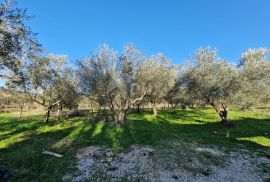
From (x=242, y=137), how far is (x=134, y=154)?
1564 cm

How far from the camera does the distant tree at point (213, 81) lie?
3325 centimetres

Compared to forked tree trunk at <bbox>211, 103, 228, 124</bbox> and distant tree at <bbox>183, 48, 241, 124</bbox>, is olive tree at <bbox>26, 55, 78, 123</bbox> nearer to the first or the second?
distant tree at <bbox>183, 48, 241, 124</bbox>

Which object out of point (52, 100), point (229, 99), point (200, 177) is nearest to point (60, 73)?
point (52, 100)

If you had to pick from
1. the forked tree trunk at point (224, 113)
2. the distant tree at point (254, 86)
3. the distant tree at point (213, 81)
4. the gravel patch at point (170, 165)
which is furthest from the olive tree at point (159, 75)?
the gravel patch at point (170, 165)

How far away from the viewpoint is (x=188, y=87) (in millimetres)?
40156

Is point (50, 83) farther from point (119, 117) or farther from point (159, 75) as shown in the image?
point (159, 75)

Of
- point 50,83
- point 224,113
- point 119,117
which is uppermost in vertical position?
point 50,83

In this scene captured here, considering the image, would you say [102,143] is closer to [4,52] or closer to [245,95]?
[4,52]

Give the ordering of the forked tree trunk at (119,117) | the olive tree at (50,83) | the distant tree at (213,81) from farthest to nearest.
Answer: the olive tree at (50,83) < the forked tree trunk at (119,117) < the distant tree at (213,81)

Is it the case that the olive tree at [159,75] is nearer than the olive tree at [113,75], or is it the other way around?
the olive tree at [113,75]

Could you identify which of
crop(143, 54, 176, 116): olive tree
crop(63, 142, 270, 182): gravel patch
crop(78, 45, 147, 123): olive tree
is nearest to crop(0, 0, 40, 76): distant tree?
crop(63, 142, 270, 182): gravel patch

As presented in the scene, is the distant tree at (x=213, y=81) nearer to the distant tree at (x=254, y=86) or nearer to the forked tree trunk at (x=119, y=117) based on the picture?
the distant tree at (x=254, y=86)

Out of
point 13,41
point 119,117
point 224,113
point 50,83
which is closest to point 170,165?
point 13,41

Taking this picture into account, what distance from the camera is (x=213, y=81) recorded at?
111 ft
